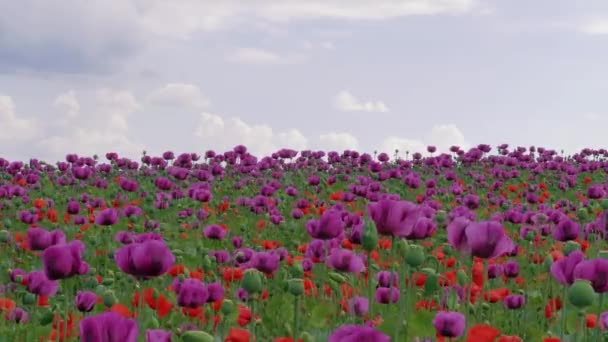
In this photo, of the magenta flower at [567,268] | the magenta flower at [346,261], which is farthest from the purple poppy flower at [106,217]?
the magenta flower at [567,268]

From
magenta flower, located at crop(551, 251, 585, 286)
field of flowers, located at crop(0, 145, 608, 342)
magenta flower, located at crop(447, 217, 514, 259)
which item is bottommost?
field of flowers, located at crop(0, 145, 608, 342)

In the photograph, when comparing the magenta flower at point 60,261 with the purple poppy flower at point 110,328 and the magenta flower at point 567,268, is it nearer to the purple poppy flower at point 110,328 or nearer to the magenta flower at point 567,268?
the purple poppy flower at point 110,328

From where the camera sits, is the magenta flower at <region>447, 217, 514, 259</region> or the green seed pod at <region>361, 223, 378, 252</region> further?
the magenta flower at <region>447, 217, 514, 259</region>

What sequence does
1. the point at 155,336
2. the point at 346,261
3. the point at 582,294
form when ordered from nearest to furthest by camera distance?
the point at 155,336, the point at 582,294, the point at 346,261

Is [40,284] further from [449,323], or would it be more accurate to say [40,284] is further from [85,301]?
[449,323]

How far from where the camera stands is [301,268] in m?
3.94

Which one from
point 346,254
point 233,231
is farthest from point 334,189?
point 346,254

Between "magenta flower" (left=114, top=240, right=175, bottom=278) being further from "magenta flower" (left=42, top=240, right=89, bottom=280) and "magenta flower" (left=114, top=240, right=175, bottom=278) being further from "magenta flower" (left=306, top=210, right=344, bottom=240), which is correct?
"magenta flower" (left=306, top=210, right=344, bottom=240)

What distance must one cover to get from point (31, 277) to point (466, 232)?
208 cm

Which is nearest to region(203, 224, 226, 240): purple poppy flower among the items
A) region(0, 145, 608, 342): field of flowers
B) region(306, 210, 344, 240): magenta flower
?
region(0, 145, 608, 342): field of flowers

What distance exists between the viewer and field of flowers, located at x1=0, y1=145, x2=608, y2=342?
297 cm

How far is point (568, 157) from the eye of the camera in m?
19.8

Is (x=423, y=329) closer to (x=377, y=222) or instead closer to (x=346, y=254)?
(x=377, y=222)

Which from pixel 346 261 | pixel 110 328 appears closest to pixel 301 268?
pixel 346 261
